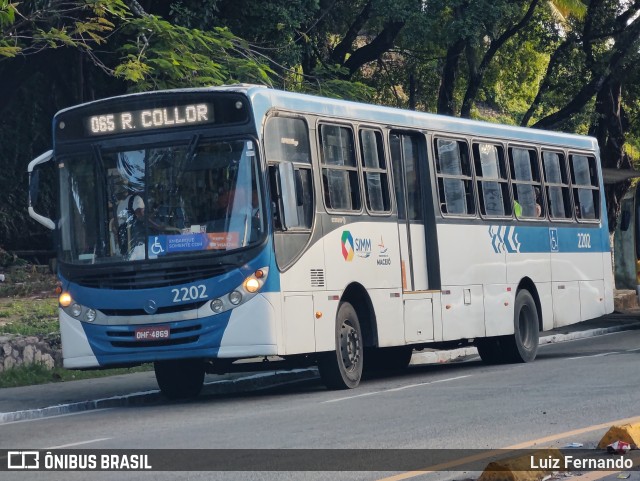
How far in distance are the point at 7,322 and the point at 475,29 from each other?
11497 millimetres

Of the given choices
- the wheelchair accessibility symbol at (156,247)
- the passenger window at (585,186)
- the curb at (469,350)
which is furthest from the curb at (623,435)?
the passenger window at (585,186)

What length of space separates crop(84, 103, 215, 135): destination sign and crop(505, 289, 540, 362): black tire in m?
6.79

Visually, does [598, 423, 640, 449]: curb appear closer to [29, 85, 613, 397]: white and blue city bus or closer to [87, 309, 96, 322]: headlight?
[29, 85, 613, 397]: white and blue city bus

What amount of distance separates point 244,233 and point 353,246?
199 centimetres

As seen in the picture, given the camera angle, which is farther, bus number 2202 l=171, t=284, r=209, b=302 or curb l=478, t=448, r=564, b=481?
bus number 2202 l=171, t=284, r=209, b=302

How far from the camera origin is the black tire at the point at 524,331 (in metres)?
19.0

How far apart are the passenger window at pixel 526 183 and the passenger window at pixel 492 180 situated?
10.4 inches

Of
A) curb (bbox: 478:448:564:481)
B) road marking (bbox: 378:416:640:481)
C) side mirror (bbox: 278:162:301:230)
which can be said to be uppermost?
side mirror (bbox: 278:162:301:230)

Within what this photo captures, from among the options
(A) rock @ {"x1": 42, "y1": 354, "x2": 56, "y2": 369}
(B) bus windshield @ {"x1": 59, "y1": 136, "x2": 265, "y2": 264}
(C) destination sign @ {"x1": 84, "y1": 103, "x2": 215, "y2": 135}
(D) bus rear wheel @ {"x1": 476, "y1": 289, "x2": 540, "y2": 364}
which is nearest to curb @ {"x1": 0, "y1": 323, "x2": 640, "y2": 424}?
(B) bus windshield @ {"x1": 59, "y1": 136, "x2": 265, "y2": 264}

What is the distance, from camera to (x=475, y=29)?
2664 centimetres

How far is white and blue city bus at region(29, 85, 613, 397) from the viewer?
1366cm

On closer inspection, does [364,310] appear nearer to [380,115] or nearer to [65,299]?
[380,115]

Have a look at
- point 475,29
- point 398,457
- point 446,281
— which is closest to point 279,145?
point 446,281

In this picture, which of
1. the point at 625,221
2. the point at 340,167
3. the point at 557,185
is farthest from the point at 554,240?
the point at 340,167
